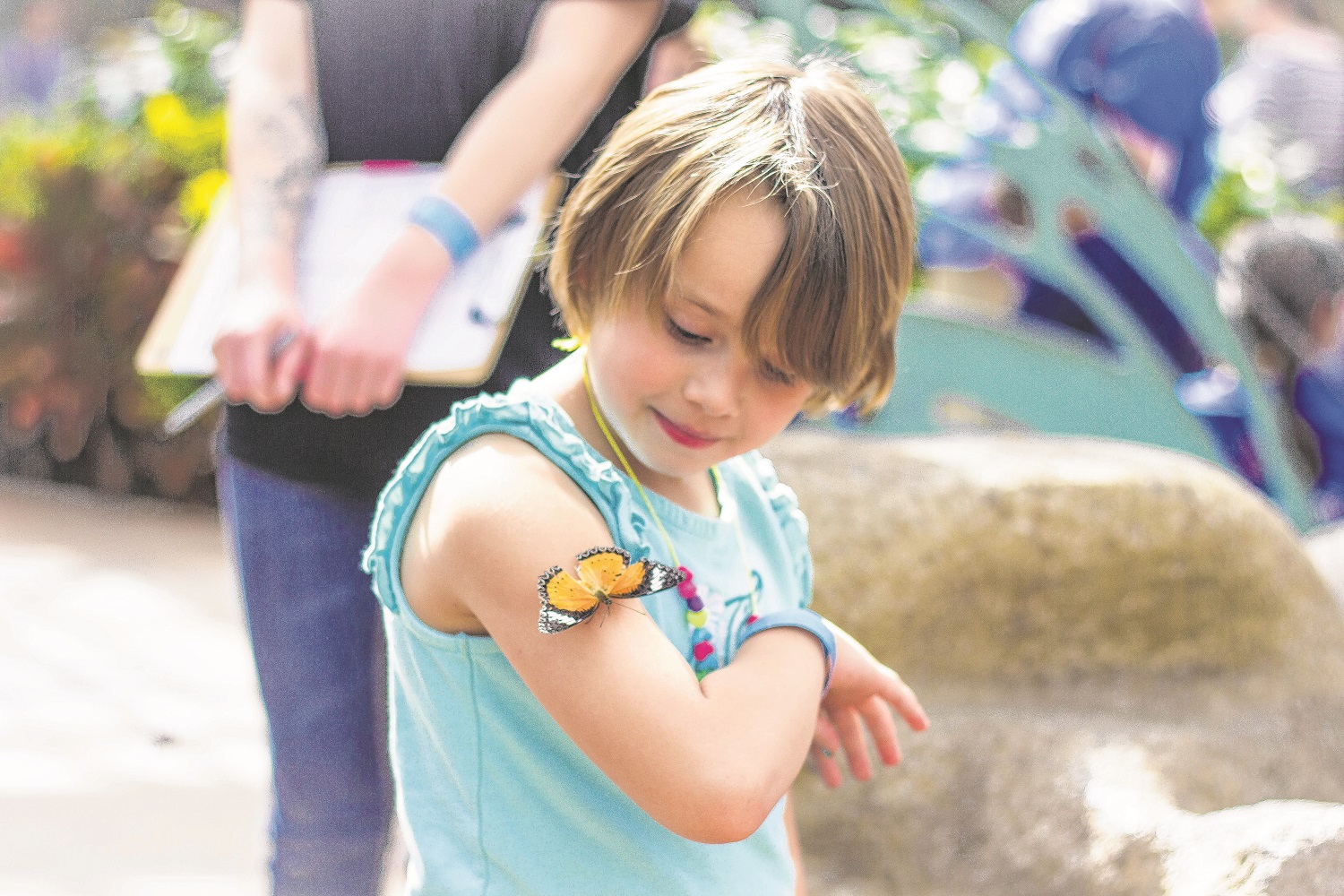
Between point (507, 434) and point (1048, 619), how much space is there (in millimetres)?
1754

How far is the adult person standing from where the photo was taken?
121 centimetres

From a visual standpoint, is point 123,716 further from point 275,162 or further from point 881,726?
point 881,726

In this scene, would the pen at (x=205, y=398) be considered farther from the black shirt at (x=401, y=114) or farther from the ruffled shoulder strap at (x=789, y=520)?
the ruffled shoulder strap at (x=789, y=520)

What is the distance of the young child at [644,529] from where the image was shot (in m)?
0.88

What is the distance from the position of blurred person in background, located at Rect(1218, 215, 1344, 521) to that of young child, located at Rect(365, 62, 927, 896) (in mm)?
3268

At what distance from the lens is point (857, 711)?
1220mm

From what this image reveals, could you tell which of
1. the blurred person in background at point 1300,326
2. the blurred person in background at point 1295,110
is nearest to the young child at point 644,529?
the blurred person in background at point 1300,326

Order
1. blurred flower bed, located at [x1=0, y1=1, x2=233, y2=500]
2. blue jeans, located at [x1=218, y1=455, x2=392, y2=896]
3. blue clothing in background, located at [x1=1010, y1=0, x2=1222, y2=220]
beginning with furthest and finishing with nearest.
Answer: blurred flower bed, located at [x1=0, y1=1, x2=233, y2=500] < blue clothing in background, located at [x1=1010, y1=0, x2=1222, y2=220] < blue jeans, located at [x1=218, y1=455, x2=392, y2=896]

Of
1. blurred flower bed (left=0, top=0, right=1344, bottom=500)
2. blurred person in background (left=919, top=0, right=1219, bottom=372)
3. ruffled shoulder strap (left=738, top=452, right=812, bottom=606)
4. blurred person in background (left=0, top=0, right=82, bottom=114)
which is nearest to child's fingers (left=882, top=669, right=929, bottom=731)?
ruffled shoulder strap (left=738, top=452, right=812, bottom=606)

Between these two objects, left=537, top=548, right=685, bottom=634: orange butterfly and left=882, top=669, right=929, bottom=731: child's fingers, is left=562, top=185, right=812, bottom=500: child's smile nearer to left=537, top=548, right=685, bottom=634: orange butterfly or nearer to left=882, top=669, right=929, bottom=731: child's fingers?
left=537, top=548, right=685, bottom=634: orange butterfly

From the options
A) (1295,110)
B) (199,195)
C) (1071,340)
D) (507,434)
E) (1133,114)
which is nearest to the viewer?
(507,434)

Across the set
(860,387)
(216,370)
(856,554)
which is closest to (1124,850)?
(856,554)

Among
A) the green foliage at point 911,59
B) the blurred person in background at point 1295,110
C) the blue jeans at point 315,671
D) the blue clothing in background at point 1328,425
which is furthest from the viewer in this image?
the blurred person in background at point 1295,110

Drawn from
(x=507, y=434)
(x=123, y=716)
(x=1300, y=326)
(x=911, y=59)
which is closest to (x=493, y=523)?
(x=507, y=434)
